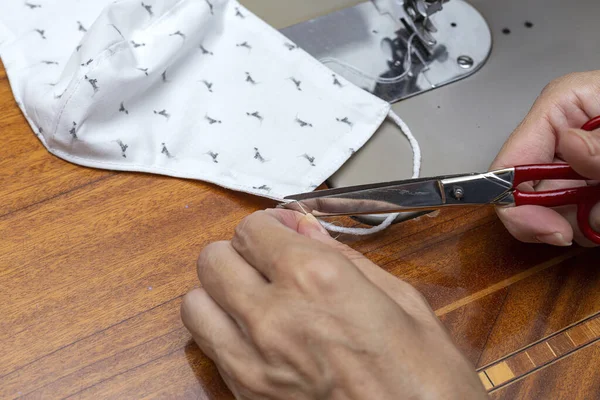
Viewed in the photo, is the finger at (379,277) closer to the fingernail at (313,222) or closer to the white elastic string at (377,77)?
the fingernail at (313,222)

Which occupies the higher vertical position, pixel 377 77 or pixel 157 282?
pixel 377 77

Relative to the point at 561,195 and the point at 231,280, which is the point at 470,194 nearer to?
the point at 561,195

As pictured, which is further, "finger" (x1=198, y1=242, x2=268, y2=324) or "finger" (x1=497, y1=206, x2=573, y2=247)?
"finger" (x1=497, y1=206, x2=573, y2=247)

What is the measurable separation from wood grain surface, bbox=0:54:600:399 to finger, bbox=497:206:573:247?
45 millimetres

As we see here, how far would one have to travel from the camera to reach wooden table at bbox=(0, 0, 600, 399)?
539 millimetres

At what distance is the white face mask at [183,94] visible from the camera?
2.13 feet

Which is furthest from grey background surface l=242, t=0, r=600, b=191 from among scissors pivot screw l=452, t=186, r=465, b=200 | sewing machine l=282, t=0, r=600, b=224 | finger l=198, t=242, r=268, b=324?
finger l=198, t=242, r=268, b=324

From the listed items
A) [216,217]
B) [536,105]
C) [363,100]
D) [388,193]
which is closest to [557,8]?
[536,105]

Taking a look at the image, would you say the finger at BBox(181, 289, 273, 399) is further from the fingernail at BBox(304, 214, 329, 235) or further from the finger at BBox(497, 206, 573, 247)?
the finger at BBox(497, 206, 573, 247)

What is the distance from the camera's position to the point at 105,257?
595mm

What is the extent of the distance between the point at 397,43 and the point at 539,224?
34 cm

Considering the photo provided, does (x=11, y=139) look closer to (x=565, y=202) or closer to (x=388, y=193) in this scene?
(x=388, y=193)

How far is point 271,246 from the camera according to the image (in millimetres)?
475

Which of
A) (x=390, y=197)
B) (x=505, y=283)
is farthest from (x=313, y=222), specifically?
(x=505, y=283)
